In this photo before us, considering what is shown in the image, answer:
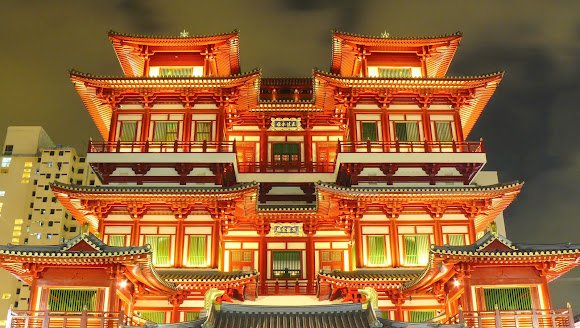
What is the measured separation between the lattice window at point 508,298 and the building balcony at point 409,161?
9.82 m

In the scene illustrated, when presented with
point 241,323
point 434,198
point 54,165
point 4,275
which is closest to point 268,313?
point 241,323

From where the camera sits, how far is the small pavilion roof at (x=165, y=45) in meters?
37.1

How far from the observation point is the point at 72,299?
2530cm

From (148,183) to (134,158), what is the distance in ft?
5.38

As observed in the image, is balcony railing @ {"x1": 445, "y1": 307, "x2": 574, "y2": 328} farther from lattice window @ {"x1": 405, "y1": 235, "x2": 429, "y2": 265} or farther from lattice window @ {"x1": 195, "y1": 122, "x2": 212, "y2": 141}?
lattice window @ {"x1": 195, "y1": 122, "x2": 212, "y2": 141}

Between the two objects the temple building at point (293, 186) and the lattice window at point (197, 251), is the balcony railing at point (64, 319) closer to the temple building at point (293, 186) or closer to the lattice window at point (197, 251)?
the temple building at point (293, 186)

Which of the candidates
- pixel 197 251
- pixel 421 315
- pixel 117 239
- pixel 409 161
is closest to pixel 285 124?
pixel 409 161

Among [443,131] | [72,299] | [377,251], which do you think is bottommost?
[72,299]

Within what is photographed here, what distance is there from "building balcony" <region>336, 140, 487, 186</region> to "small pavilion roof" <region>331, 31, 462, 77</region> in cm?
657

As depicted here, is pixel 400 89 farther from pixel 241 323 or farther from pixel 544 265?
pixel 241 323

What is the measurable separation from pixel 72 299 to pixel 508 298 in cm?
1849

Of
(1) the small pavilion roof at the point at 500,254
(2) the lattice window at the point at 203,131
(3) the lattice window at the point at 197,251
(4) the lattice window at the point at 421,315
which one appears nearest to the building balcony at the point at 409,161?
(4) the lattice window at the point at 421,315

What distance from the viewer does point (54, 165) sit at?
101 m

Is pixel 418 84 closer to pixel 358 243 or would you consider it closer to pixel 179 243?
pixel 358 243
